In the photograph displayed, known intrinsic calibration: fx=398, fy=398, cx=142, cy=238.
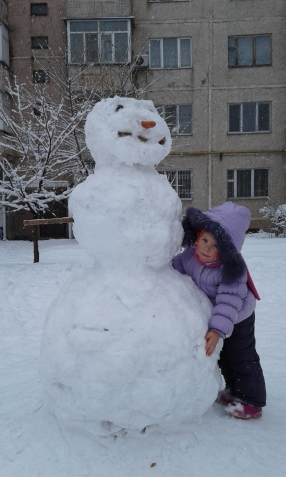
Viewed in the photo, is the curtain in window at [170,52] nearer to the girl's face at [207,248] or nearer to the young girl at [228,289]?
the young girl at [228,289]

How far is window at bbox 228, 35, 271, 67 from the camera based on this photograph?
14.4 metres

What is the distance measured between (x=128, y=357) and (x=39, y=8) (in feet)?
52.0

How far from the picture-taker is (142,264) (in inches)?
81.2

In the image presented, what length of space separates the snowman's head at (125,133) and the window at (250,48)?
45.6 ft

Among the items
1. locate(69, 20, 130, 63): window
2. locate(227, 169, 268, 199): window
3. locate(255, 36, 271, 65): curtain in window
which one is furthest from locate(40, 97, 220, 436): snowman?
locate(255, 36, 271, 65): curtain in window

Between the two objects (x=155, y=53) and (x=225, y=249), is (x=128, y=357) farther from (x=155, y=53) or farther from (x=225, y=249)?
(x=155, y=53)

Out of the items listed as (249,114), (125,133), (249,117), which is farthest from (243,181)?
(125,133)

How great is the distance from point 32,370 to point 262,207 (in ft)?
41.9

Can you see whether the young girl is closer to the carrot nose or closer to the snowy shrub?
the carrot nose

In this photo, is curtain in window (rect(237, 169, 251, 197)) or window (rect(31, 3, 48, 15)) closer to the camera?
window (rect(31, 3, 48, 15))

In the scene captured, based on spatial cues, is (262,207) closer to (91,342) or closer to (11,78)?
(11,78)

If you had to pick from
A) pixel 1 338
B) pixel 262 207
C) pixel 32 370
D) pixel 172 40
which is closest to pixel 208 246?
pixel 32 370

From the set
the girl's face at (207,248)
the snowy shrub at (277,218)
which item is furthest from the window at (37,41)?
the girl's face at (207,248)

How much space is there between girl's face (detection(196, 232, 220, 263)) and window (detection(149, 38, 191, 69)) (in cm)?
1368
